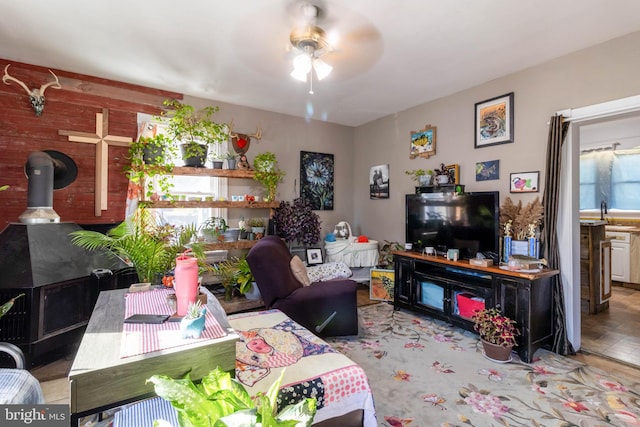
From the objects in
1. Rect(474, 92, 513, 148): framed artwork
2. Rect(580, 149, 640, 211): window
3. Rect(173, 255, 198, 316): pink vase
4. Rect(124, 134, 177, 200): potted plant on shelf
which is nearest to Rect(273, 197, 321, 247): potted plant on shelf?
Rect(124, 134, 177, 200): potted plant on shelf

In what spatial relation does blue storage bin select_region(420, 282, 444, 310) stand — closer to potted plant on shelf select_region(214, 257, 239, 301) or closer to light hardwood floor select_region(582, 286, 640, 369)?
light hardwood floor select_region(582, 286, 640, 369)

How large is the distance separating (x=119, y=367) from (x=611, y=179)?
7025 millimetres

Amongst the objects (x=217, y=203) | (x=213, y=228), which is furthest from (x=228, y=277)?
Result: (x=217, y=203)

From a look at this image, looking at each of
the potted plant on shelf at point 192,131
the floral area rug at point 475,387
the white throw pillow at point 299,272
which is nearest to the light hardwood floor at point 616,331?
the floral area rug at point 475,387

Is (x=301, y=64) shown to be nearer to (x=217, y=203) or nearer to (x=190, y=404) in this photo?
(x=217, y=203)

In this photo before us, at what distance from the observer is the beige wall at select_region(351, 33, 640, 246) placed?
254 centimetres

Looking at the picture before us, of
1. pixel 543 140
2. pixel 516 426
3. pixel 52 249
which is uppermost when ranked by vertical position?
pixel 543 140

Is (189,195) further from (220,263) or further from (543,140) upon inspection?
(543,140)

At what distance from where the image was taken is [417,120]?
13.7 feet

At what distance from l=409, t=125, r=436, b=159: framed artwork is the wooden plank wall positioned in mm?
3074

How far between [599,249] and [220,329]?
4568 mm

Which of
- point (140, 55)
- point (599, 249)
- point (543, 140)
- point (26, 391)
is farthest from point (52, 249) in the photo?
point (599, 249)

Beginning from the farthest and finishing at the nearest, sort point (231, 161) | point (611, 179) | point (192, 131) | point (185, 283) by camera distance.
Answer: point (611, 179) → point (231, 161) → point (192, 131) → point (185, 283)

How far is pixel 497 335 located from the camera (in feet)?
8.36
